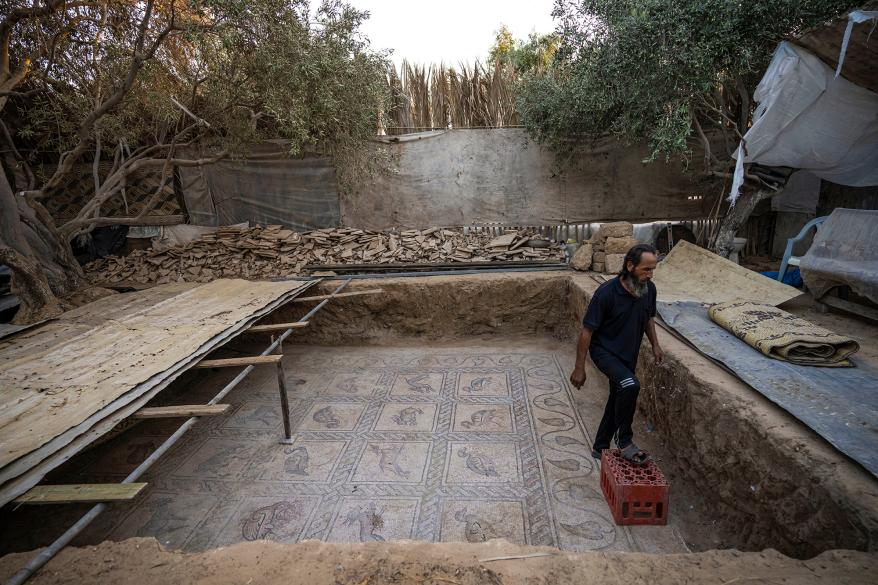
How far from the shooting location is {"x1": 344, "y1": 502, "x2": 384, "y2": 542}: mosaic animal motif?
2998 mm

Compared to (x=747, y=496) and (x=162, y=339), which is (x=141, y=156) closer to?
(x=162, y=339)

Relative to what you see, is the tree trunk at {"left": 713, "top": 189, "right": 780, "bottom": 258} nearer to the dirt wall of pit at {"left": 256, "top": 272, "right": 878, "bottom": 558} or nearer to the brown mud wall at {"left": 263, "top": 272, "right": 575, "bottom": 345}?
the dirt wall of pit at {"left": 256, "top": 272, "right": 878, "bottom": 558}

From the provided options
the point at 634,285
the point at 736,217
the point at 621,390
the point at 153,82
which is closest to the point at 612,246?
the point at 736,217

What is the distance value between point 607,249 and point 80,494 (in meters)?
6.48

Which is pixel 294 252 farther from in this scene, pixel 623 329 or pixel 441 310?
pixel 623 329

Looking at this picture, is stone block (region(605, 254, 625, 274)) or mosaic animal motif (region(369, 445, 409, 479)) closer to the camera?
mosaic animal motif (region(369, 445, 409, 479))

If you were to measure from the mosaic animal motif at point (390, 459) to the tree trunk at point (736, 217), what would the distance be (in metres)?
5.89

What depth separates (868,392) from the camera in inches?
111

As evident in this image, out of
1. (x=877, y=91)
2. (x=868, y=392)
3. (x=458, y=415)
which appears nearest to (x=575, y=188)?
(x=877, y=91)

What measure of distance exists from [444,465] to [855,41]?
5626 millimetres

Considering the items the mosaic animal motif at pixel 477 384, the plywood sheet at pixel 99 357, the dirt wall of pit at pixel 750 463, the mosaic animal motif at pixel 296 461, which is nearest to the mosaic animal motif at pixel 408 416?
the mosaic animal motif at pixel 477 384

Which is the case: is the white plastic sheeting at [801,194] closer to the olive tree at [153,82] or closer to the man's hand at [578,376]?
the man's hand at [578,376]

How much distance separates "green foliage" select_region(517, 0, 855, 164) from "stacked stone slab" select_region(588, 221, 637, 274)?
1202 millimetres

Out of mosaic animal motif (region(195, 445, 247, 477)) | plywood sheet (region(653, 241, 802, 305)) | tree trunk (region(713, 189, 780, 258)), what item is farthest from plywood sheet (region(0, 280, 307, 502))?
tree trunk (region(713, 189, 780, 258))
